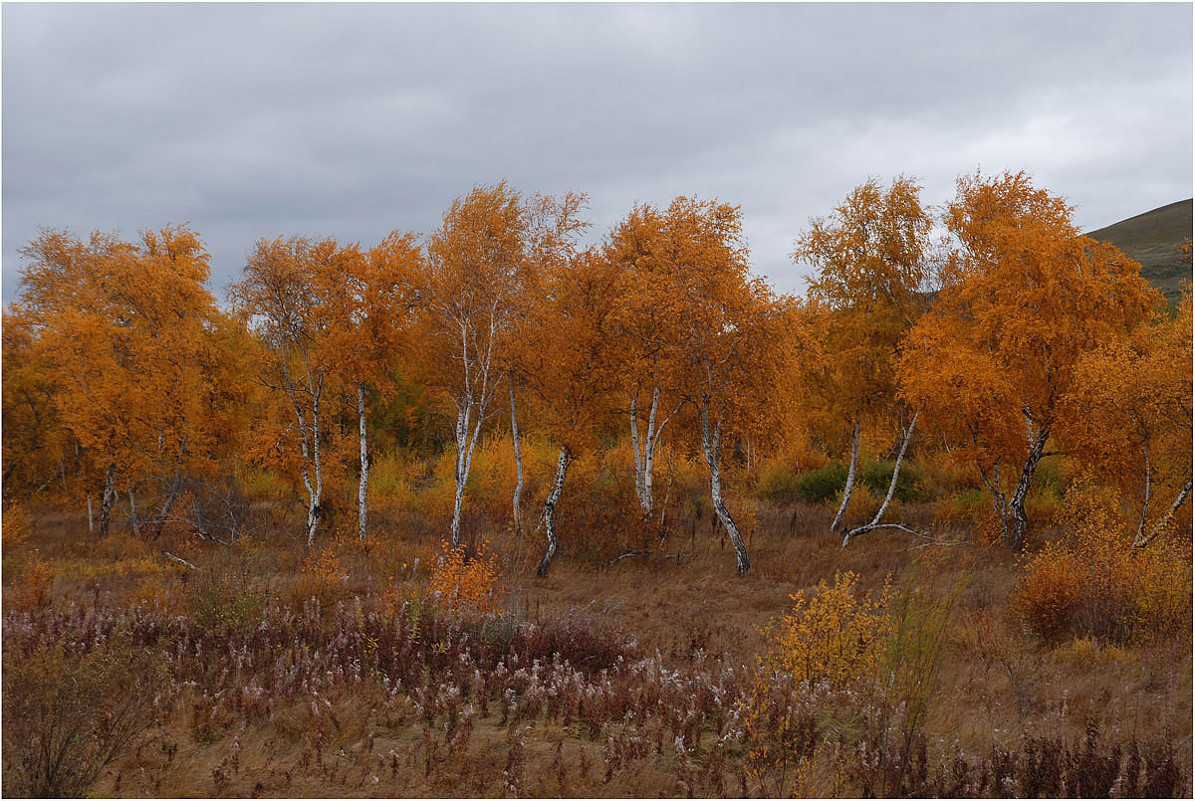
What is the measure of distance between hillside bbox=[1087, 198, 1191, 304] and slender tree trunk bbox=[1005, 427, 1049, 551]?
7269 centimetres

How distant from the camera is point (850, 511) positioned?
877 inches

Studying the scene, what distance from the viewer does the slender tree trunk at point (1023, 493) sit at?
1568cm

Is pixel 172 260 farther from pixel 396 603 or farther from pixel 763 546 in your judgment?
pixel 763 546

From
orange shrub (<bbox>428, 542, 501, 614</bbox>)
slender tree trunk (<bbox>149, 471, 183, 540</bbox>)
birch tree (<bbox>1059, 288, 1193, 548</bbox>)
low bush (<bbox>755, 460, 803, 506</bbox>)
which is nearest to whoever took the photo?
orange shrub (<bbox>428, 542, 501, 614</bbox>)

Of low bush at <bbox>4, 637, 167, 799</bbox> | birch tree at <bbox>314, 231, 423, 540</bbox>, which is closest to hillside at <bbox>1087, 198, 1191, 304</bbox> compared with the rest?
birch tree at <bbox>314, 231, 423, 540</bbox>

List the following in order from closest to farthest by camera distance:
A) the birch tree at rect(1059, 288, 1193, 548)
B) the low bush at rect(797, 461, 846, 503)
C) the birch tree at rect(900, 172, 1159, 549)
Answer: the birch tree at rect(1059, 288, 1193, 548)
the birch tree at rect(900, 172, 1159, 549)
the low bush at rect(797, 461, 846, 503)

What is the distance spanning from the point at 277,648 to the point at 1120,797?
793 centimetres

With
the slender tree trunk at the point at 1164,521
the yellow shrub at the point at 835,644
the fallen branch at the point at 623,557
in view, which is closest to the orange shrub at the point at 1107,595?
the slender tree trunk at the point at 1164,521

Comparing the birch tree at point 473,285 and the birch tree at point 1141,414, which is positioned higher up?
the birch tree at point 473,285

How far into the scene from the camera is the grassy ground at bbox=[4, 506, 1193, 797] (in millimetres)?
5145

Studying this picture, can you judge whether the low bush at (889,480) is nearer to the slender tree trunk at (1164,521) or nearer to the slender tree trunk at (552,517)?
the slender tree trunk at (1164,521)

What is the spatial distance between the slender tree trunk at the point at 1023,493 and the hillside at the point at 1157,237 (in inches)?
2862

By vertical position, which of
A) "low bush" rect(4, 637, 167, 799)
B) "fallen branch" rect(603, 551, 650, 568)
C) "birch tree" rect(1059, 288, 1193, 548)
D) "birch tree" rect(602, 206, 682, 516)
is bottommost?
"fallen branch" rect(603, 551, 650, 568)

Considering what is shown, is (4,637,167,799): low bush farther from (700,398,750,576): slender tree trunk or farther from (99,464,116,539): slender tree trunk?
(99,464,116,539): slender tree trunk
